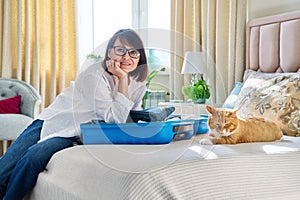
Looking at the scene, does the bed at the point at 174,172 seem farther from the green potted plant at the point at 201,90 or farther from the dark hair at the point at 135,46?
the green potted plant at the point at 201,90

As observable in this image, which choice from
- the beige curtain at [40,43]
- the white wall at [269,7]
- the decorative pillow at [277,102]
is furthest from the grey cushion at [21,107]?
the white wall at [269,7]

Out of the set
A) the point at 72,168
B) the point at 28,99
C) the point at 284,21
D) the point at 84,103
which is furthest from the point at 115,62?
the point at 28,99

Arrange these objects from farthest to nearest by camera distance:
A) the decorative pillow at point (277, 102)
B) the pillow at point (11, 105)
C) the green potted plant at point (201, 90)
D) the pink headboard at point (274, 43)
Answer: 1. the pillow at point (11, 105)
2. the green potted plant at point (201, 90)
3. the pink headboard at point (274, 43)
4. the decorative pillow at point (277, 102)

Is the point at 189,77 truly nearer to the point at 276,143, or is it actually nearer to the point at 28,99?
the point at 28,99

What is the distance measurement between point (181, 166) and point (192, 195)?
0.09 m

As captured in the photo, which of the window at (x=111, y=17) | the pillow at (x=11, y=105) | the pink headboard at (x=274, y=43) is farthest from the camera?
the window at (x=111, y=17)

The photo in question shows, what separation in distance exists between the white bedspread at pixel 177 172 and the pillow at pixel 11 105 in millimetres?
2305

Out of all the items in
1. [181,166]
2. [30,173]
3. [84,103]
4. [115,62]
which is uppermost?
[115,62]

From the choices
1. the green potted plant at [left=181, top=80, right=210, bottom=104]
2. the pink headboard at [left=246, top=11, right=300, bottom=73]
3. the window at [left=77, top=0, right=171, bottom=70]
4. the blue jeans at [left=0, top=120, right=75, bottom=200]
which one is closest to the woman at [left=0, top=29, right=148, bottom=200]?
the blue jeans at [left=0, top=120, right=75, bottom=200]

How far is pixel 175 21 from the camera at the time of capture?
173 inches

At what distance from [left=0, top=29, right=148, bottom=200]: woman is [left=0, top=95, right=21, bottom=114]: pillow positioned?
198 cm

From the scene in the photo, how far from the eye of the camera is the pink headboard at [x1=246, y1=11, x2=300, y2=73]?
130 inches

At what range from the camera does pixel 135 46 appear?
172 cm

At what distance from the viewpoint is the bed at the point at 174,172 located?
1.30 m
